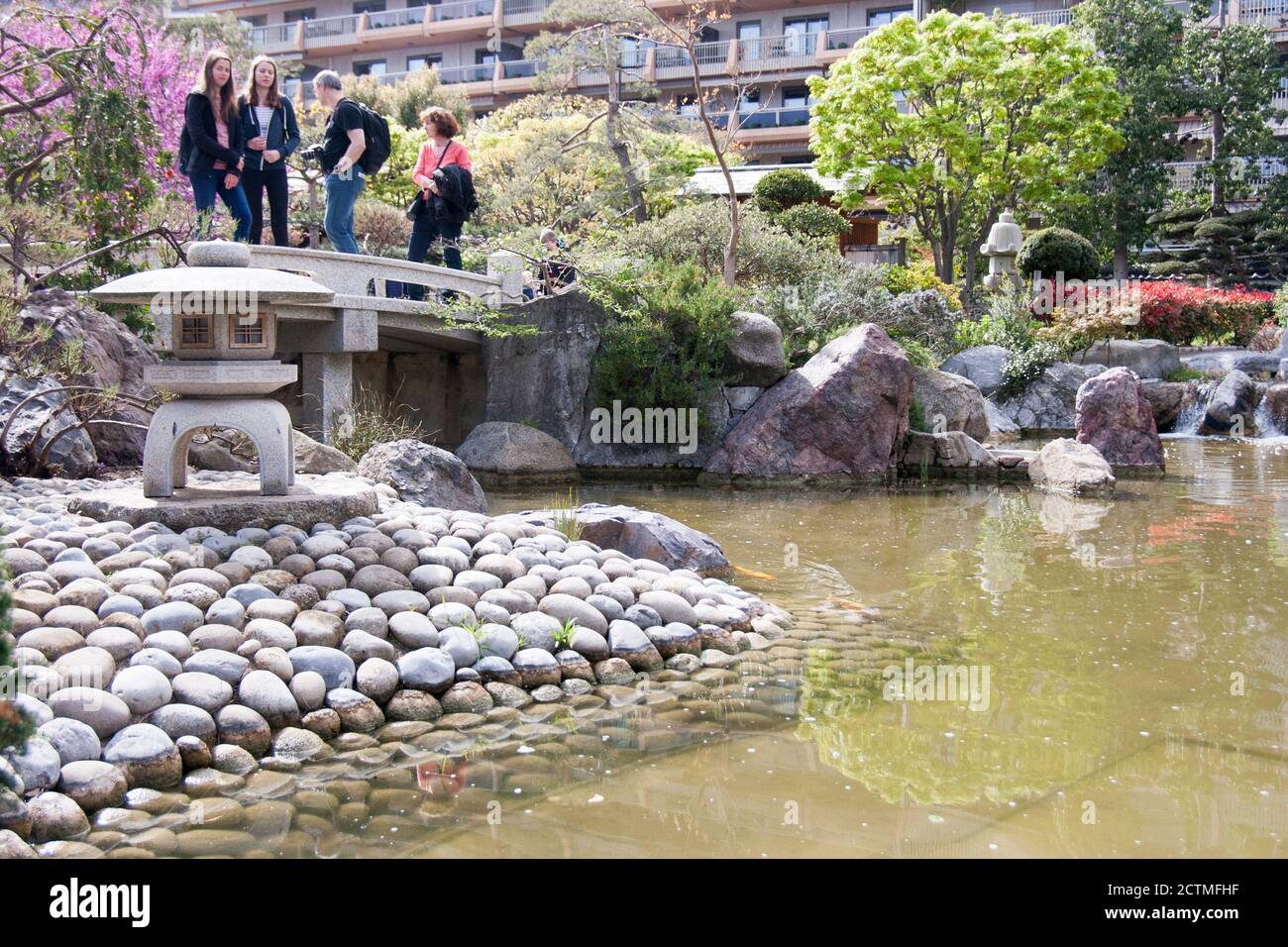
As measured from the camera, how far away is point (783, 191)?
22.5 m

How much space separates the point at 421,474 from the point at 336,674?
12.6ft

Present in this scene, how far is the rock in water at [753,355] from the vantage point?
1309 cm

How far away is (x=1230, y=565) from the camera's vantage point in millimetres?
8055

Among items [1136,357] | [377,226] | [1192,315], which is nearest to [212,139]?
[377,226]

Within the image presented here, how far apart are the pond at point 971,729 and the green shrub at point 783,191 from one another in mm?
14481

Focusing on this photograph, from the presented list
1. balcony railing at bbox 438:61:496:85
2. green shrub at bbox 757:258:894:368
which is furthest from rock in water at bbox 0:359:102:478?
balcony railing at bbox 438:61:496:85

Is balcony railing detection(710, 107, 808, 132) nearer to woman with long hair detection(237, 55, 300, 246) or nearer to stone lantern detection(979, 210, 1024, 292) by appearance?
stone lantern detection(979, 210, 1024, 292)

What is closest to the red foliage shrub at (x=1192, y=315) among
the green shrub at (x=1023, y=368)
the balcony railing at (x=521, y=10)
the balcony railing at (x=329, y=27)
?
the green shrub at (x=1023, y=368)

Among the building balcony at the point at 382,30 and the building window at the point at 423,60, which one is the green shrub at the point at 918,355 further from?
the building window at the point at 423,60

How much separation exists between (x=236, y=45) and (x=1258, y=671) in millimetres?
28953

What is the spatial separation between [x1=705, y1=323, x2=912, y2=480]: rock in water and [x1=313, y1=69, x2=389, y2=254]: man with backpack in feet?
15.0

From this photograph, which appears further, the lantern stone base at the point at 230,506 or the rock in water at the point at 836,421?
the rock in water at the point at 836,421
